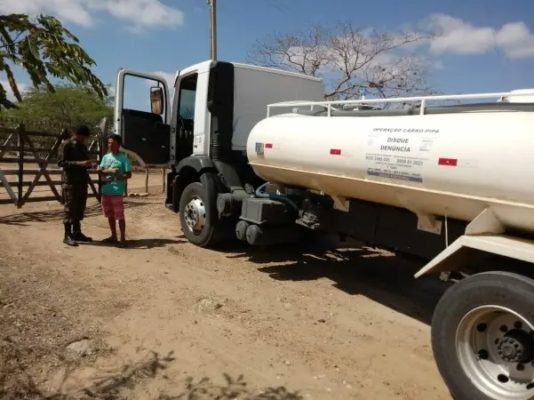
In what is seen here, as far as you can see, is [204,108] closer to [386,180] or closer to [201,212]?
[201,212]

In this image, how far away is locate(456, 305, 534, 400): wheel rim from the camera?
3135 millimetres

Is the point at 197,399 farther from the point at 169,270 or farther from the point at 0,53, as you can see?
the point at 169,270

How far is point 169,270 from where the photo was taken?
20.6 feet

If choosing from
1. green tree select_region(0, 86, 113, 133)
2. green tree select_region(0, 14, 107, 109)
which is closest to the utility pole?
green tree select_region(0, 14, 107, 109)

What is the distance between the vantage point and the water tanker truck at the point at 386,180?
130 inches

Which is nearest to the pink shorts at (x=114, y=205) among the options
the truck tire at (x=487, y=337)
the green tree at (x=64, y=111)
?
the truck tire at (x=487, y=337)

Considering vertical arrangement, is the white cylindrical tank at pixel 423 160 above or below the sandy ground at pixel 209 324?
above

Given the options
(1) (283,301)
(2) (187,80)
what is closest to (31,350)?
(1) (283,301)

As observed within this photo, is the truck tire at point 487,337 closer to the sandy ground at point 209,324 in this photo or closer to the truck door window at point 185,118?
the sandy ground at point 209,324

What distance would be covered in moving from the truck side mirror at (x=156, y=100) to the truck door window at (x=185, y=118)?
316mm

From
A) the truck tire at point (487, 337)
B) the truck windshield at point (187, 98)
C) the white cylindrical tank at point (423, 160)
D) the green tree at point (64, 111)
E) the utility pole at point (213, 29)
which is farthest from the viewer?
the green tree at point (64, 111)

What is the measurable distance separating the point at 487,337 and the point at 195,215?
4.90 m

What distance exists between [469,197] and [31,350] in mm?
3431

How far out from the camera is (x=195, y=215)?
7523 millimetres
